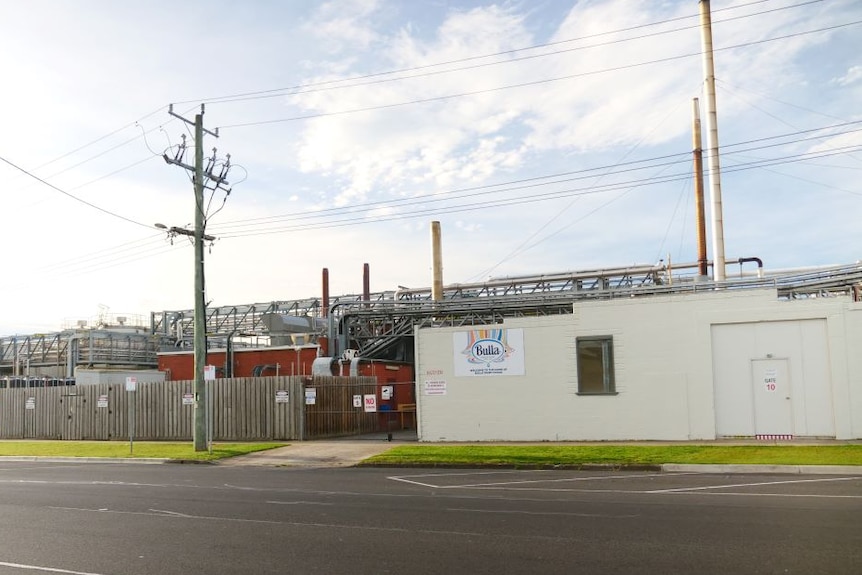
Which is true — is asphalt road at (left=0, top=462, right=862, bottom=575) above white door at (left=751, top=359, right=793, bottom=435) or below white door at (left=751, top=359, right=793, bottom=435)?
below

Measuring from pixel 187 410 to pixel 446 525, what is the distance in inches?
863

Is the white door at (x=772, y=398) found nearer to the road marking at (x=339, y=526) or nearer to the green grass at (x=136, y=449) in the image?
the road marking at (x=339, y=526)

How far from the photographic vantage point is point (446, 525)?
33.1ft

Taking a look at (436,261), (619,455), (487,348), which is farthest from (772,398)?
(436,261)

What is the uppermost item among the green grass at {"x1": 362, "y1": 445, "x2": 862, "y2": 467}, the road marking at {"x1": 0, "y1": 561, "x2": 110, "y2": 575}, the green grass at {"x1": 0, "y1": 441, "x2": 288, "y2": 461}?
the road marking at {"x1": 0, "y1": 561, "x2": 110, "y2": 575}

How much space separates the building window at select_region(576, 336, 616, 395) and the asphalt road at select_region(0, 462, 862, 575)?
718cm

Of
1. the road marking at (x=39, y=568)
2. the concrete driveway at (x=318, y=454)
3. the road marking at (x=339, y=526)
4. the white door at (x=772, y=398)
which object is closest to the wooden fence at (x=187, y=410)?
the concrete driveway at (x=318, y=454)

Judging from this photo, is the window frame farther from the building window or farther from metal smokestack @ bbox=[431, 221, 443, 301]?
metal smokestack @ bbox=[431, 221, 443, 301]

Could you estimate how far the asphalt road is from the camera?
25.7ft

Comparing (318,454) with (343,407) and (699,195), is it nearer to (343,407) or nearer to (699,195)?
(343,407)

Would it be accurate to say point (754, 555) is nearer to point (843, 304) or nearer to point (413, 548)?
point (413, 548)

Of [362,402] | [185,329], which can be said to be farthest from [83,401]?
[185,329]

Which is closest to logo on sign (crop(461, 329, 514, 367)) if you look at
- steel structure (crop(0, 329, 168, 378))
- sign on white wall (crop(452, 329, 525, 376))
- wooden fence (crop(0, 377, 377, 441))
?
sign on white wall (crop(452, 329, 525, 376))

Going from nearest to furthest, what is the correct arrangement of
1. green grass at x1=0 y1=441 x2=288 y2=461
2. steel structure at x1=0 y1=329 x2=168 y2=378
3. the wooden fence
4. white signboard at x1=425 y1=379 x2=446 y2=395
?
green grass at x1=0 y1=441 x2=288 y2=461
white signboard at x1=425 y1=379 x2=446 y2=395
the wooden fence
steel structure at x1=0 y1=329 x2=168 y2=378
